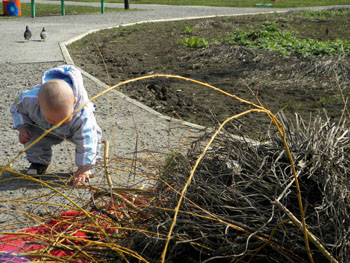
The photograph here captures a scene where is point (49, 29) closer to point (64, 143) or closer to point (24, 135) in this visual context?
point (64, 143)

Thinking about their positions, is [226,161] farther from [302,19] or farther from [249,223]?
[302,19]

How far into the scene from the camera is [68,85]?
363 cm

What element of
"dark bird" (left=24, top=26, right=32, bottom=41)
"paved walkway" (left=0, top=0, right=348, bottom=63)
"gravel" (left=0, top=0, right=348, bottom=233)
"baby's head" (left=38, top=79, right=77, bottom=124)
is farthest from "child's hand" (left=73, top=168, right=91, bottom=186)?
"dark bird" (left=24, top=26, right=32, bottom=41)

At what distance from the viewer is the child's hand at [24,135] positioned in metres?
3.92

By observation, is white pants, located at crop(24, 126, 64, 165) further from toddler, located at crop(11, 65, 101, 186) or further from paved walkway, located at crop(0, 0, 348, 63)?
paved walkway, located at crop(0, 0, 348, 63)

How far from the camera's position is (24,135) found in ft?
12.8

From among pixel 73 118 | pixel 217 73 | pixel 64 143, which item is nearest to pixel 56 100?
pixel 73 118

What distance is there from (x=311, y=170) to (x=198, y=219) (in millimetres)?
545

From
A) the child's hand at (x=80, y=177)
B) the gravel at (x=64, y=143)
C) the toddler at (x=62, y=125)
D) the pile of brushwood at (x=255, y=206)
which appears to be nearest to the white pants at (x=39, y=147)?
the toddler at (x=62, y=125)

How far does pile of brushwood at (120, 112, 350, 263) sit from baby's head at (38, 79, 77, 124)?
129 cm

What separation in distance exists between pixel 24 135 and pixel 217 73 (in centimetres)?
447

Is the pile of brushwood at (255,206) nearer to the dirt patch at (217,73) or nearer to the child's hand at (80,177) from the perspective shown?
the child's hand at (80,177)

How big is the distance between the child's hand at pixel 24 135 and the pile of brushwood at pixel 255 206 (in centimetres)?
186

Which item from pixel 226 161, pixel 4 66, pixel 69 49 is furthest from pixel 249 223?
pixel 69 49
